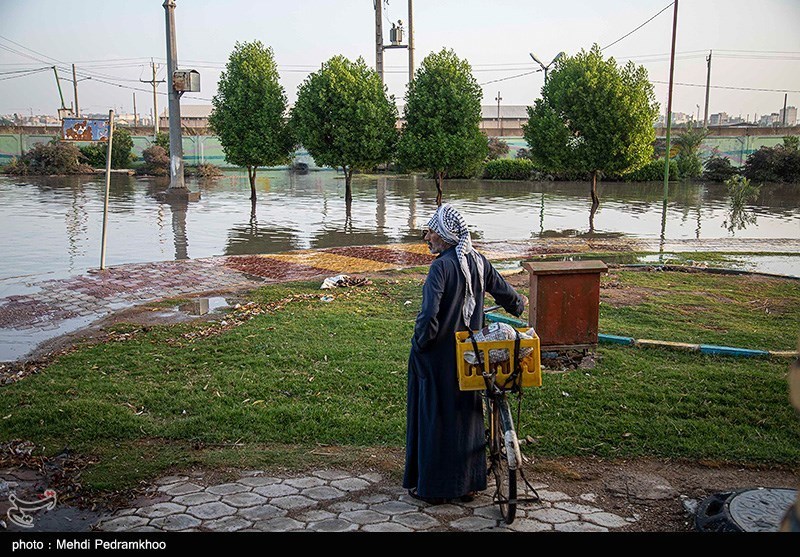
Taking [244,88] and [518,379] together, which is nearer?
[518,379]

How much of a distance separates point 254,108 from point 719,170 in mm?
28074

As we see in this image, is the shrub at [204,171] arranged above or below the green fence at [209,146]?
below

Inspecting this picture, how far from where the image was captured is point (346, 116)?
22.5 meters

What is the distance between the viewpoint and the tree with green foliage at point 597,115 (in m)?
21.9

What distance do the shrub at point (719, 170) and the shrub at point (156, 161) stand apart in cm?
3228

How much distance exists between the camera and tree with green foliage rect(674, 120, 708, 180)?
41.1 m

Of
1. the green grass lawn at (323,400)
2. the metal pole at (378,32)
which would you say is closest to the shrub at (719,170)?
the metal pole at (378,32)

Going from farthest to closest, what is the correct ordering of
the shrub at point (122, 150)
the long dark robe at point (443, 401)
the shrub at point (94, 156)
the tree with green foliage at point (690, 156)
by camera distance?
1. the shrub at point (94, 156)
2. the shrub at point (122, 150)
3. the tree with green foliage at point (690, 156)
4. the long dark robe at point (443, 401)

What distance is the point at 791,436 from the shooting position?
5.41 meters

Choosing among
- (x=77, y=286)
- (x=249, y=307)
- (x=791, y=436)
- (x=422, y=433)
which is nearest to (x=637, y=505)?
(x=422, y=433)

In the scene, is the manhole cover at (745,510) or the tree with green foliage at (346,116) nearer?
the manhole cover at (745,510)

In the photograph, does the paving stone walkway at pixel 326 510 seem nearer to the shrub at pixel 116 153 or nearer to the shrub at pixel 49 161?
the shrub at pixel 49 161

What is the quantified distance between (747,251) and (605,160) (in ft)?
24.5
